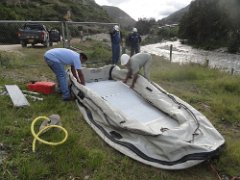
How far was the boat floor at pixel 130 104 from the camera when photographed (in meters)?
5.56

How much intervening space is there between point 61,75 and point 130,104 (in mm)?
1608

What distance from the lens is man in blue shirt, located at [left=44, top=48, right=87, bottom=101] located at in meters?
6.61

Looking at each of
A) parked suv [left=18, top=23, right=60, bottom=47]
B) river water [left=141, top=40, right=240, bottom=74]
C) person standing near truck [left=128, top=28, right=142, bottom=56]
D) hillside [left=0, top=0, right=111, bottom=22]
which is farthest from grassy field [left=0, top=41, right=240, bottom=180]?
hillside [left=0, top=0, right=111, bottom=22]

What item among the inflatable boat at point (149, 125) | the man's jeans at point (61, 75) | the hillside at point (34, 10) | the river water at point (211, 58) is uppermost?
the hillside at point (34, 10)

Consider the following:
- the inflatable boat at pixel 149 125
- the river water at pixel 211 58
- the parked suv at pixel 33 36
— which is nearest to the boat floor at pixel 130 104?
the inflatable boat at pixel 149 125

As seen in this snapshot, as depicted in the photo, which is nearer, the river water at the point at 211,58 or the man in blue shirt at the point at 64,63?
the man in blue shirt at the point at 64,63

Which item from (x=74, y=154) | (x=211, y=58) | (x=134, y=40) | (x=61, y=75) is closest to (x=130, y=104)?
(x=61, y=75)

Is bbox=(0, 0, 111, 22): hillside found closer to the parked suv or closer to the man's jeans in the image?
the parked suv

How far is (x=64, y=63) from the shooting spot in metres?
6.72

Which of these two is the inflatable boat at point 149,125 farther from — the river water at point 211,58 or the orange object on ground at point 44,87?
the river water at point 211,58

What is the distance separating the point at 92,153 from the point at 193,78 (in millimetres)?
7512

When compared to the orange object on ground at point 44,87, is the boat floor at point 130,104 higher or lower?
lower

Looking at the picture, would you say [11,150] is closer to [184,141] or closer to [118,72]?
[184,141]

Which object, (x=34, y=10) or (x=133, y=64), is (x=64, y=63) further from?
(x=34, y=10)
